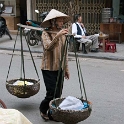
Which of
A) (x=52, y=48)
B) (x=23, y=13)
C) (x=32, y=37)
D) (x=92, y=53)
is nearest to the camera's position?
(x=52, y=48)

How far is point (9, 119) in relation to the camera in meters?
2.64

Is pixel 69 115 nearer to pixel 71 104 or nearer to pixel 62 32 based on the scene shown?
pixel 71 104

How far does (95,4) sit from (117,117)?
351 inches

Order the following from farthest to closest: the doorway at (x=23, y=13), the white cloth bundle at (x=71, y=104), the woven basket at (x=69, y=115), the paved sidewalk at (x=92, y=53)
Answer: the doorway at (x=23, y=13)
the paved sidewalk at (x=92, y=53)
the white cloth bundle at (x=71, y=104)
the woven basket at (x=69, y=115)

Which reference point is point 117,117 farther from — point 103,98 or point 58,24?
point 58,24

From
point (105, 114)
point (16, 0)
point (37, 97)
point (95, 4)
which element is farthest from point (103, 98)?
point (16, 0)

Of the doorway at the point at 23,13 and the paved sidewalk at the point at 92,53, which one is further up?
the doorway at the point at 23,13

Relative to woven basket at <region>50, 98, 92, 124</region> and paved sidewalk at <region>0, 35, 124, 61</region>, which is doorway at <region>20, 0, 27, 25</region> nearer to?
paved sidewalk at <region>0, 35, 124, 61</region>

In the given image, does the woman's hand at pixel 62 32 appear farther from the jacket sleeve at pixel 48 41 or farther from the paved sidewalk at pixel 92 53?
the paved sidewalk at pixel 92 53

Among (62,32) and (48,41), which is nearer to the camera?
(62,32)

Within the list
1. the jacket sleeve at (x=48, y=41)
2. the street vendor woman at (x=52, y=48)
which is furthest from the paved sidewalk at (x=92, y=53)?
the jacket sleeve at (x=48, y=41)

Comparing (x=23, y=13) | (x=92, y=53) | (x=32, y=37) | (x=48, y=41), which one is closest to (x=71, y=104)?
(x=48, y=41)

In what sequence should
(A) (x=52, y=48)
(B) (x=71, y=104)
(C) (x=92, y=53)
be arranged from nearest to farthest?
1. (B) (x=71, y=104)
2. (A) (x=52, y=48)
3. (C) (x=92, y=53)

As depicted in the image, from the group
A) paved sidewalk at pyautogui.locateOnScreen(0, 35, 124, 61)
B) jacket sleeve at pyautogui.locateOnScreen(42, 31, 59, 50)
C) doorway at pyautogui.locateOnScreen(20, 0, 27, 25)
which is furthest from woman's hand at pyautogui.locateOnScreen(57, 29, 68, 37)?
doorway at pyautogui.locateOnScreen(20, 0, 27, 25)
